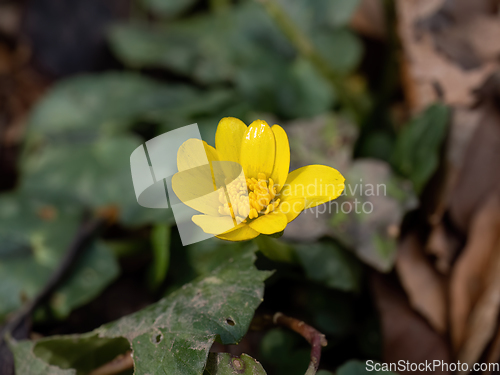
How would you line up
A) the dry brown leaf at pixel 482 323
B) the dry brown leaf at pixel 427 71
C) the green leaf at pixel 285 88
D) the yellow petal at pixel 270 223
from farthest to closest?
the green leaf at pixel 285 88 → the dry brown leaf at pixel 427 71 → the dry brown leaf at pixel 482 323 → the yellow petal at pixel 270 223

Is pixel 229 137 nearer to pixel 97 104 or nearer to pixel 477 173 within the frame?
pixel 477 173

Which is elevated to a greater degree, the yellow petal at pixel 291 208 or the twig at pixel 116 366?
the yellow petal at pixel 291 208

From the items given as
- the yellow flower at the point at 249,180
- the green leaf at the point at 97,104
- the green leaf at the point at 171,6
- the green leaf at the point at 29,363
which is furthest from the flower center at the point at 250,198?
the green leaf at the point at 171,6

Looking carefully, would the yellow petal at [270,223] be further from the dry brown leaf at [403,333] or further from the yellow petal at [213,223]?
the dry brown leaf at [403,333]

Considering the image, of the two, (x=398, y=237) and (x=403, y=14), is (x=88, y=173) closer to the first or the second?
(x=398, y=237)

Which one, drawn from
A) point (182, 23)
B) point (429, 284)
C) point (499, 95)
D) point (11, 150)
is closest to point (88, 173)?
point (11, 150)

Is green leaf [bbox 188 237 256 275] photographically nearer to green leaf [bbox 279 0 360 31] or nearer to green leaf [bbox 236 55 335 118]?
green leaf [bbox 236 55 335 118]
